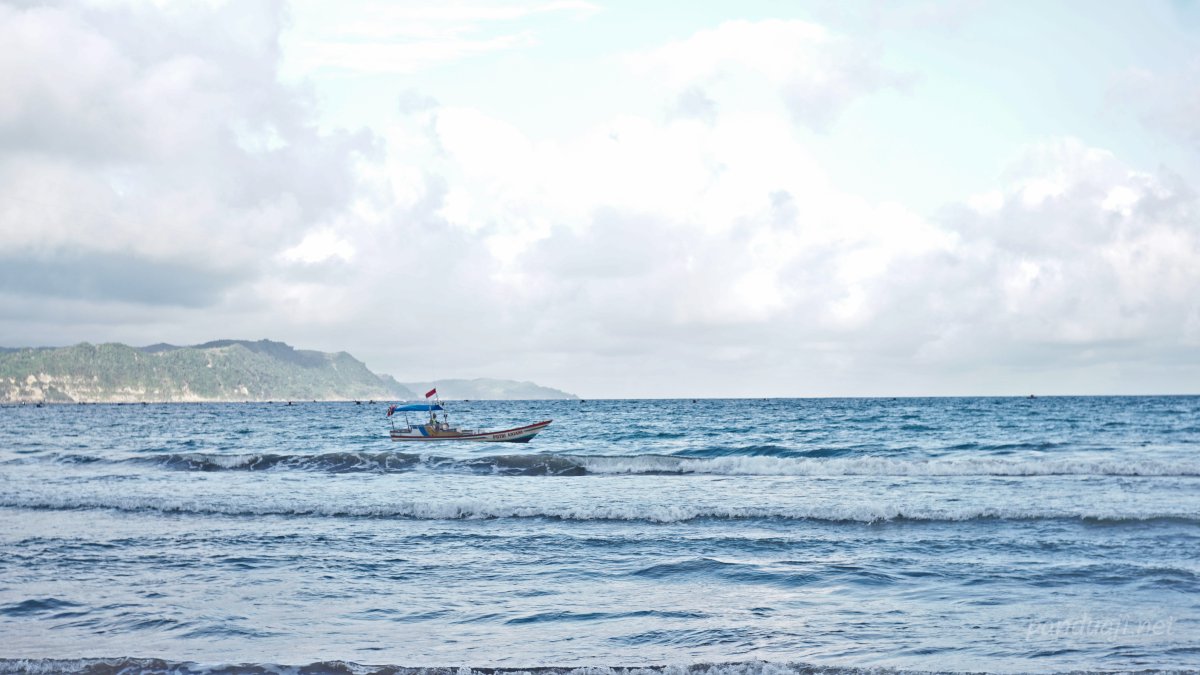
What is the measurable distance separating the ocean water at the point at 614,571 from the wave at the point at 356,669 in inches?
2.3

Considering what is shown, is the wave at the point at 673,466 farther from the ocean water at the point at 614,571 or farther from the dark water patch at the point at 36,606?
the dark water patch at the point at 36,606

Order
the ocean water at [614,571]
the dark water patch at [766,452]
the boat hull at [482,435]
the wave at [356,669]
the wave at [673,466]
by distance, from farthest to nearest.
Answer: the boat hull at [482,435] → the dark water patch at [766,452] → the wave at [673,466] → the ocean water at [614,571] → the wave at [356,669]

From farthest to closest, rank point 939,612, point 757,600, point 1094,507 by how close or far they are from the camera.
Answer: point 1094,507 → point 757,600 → point 939,612

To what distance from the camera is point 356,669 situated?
39.0ft

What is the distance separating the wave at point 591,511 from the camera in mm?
24266

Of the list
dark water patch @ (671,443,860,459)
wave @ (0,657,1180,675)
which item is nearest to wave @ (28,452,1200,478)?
dark water patch @ (671,443,860,459)

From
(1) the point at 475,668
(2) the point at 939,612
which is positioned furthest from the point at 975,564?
(1) the point at 475,668

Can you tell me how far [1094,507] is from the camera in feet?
84.0

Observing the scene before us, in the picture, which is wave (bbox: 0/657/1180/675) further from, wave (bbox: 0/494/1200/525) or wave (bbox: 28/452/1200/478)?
wave (bbox: 28/452/1200/478)

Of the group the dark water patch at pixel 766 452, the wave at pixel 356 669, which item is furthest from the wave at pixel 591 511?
the dark water patch at pixel 766 452

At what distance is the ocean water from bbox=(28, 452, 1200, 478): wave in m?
0.53

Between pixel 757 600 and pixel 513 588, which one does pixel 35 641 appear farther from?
pixel 757 600

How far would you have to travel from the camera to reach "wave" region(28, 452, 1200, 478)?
1483 inches

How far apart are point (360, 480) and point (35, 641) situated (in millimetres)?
23611
